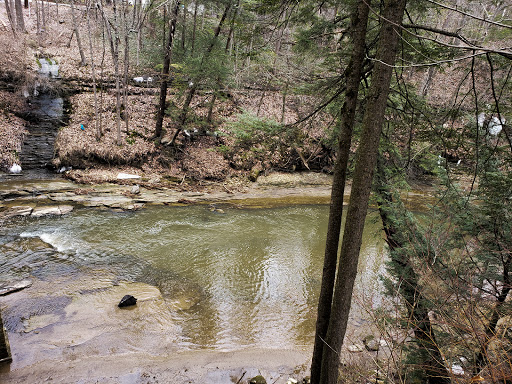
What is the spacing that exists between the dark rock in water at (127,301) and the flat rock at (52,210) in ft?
21.5

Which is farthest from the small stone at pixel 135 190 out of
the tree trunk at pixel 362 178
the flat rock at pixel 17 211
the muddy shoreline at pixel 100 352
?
the tree trunk at pixel 362 178

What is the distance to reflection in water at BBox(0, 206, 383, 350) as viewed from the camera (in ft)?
23.4

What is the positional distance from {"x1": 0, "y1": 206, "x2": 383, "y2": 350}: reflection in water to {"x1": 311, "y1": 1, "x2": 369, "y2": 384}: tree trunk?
232cm

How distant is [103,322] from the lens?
6.56 meters

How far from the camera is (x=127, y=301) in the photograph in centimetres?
720

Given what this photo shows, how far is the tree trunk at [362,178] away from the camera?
3.39 meters

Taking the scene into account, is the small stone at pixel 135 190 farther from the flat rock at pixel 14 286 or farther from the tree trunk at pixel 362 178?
the tree trunk at pixel 362 178

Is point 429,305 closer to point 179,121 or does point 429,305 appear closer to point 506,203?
point 506,203

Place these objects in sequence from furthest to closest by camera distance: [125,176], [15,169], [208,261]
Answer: [125,176], [15,169], [208,261]

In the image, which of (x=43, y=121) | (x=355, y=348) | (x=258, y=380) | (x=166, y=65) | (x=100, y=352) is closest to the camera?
(x=258, y=380)

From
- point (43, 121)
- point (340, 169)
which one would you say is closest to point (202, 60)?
point (43, 121)

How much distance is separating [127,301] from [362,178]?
627cm

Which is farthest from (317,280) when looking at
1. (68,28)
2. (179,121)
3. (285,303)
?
(68,28)

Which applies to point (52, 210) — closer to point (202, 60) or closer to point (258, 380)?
point (202, 60)
